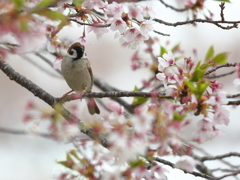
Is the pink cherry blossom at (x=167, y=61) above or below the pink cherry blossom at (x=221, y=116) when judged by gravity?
above

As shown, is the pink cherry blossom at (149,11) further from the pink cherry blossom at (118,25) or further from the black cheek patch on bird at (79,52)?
the black cheek patch on bird at (79,52)

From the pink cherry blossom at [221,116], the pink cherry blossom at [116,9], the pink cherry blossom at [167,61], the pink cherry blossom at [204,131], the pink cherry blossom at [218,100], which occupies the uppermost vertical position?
the pink cherry blossom at [116,9]

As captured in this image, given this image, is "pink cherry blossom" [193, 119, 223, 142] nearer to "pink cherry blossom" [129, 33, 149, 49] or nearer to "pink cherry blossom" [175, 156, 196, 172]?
"pink cherry blossom" [175, 156, 196, 172]

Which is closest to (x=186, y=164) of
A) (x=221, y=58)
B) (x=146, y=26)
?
(x=146, y=26)

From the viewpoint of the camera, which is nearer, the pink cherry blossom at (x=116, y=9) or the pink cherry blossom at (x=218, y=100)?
the pink cherry blossom at (x=218, y=100)

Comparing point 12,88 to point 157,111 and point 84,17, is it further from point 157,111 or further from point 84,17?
point 157,111

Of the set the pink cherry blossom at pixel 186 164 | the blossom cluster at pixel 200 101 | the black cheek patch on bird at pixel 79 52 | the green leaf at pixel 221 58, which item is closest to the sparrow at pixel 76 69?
the black cheek patch on bird at pixel 79 52

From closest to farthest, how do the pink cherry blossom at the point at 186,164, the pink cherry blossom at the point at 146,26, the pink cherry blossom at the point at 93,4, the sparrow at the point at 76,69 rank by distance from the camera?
1. the pink cherry blossom at the point at 186,164
2. the pink cherry blossom at the point at 93,4
3. the pink cherry blossom at the point at 146,26
4. the sparrow at the point at 76,69

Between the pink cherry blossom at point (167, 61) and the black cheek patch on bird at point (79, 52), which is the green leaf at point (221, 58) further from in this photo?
the black cheek patch on bird at point (79, 52)

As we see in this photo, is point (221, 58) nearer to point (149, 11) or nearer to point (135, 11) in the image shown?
point (149, 11)

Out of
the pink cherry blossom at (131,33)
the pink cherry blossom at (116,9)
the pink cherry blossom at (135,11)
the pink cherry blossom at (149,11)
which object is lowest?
the pink cherry blossom at (116,9)

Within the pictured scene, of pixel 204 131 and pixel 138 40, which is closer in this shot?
pixel 204 131

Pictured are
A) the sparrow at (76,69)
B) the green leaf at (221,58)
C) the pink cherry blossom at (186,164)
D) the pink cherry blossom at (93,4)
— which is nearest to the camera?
the pink cherry blossom at (186,164)

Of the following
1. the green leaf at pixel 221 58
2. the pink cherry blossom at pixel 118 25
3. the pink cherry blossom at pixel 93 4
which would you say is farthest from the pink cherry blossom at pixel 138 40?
the green leaf at pixel 221 58
